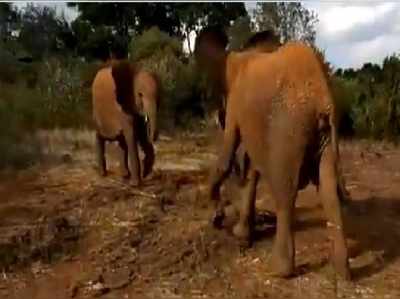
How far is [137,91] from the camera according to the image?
38.9 feet

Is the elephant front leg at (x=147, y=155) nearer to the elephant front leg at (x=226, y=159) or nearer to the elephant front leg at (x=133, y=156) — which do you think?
the elephant front leg at (x=133, y=156)

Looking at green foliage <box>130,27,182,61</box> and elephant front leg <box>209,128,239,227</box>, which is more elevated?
green foliage <box>130,27,182,61</box>

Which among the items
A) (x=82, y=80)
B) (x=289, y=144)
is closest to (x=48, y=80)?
(x=82, y=80)

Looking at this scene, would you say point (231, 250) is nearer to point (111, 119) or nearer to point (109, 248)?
point (109, 248)

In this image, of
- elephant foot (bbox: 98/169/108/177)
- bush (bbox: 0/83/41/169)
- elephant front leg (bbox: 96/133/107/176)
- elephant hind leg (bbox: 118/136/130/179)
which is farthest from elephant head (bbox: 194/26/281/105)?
bush (bbox: 0/83/41/169)

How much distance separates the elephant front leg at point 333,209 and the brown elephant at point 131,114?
4.05 m

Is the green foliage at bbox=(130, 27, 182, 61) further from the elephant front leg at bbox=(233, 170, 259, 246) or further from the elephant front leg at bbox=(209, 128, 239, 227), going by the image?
the elephant front leg at bbox=(209, 128, 239, 227)

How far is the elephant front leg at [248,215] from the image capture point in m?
8.45

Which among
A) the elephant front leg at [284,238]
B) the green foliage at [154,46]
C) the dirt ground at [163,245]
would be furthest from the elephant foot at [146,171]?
the green foliage at [154,46]

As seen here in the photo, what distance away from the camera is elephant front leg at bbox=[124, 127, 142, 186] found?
11.6 meters

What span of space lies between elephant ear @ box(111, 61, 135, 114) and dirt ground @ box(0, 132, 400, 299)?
100 cm

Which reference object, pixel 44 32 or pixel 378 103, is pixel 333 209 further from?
pixel 44 32

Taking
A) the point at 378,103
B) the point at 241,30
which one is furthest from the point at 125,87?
the point at 241,30

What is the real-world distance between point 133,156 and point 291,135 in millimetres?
4636
